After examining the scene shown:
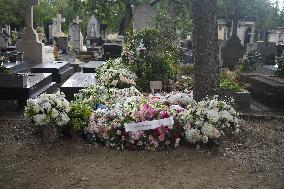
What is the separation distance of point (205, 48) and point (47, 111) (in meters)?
2.76

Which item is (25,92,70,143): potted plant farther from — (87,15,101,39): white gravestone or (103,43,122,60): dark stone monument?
(87,15,101,39): white gravestone

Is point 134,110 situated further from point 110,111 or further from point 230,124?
point 230,124

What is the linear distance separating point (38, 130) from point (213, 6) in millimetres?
3464

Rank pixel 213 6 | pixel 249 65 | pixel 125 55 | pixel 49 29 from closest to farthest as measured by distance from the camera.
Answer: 1. pixel 213 6
2. pixel 125 55
3. pixel 249 65
4. pixel 49 29

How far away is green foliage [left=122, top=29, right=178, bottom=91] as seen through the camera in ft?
28.3

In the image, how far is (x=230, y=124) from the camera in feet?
17.2

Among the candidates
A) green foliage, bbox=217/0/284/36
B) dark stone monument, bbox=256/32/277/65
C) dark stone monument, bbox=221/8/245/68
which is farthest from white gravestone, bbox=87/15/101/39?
dark stone monument, bbox=221/8/245/68

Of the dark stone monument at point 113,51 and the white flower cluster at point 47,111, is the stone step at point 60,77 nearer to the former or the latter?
the dark stone monument at point 113,51

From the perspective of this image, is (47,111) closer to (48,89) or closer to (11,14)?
(48,89)

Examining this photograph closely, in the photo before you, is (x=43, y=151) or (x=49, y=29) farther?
(x=49, y=29)

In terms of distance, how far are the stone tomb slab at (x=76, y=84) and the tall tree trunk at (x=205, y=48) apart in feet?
9.82

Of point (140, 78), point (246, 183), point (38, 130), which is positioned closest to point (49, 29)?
point (140, 78)

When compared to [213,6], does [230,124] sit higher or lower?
lower

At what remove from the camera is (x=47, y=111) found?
4961mm
